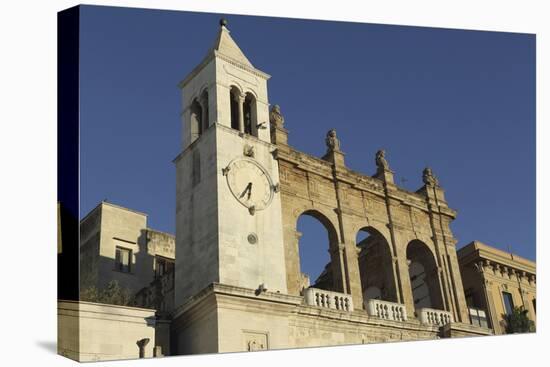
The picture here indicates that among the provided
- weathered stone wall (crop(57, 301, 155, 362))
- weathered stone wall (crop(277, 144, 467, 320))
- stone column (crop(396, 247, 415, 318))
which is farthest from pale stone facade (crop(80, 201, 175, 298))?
stone column (crop(396, 247, 415, 318))

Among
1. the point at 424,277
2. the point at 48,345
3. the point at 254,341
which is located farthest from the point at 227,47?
the point at 424,277

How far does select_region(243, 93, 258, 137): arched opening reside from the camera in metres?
24.8

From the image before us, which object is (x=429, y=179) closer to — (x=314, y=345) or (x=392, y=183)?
(x=392, y=183)

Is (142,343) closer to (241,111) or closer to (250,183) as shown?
(250,183)

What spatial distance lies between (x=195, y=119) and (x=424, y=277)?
417 inches

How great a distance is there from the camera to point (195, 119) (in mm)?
24750

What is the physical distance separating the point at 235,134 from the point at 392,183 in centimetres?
762

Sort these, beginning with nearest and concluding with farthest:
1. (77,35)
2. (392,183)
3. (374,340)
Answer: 1. (77,35)
2. (374,340)
3. (392,183)

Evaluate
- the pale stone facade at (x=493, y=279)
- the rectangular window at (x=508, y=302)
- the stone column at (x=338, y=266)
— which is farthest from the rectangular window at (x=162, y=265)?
the rectangular window at (x=508, y=302)

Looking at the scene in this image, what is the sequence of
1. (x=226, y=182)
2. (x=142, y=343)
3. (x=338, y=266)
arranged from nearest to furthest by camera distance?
(x=142, y=343)
(x=226, y=182)
(x=338, y=266)

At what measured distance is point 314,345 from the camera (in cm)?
2233

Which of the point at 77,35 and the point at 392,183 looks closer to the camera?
the point at 77,35

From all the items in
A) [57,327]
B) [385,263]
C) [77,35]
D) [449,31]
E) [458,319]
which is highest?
[449,31]

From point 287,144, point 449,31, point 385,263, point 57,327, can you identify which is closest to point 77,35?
point 57,327
